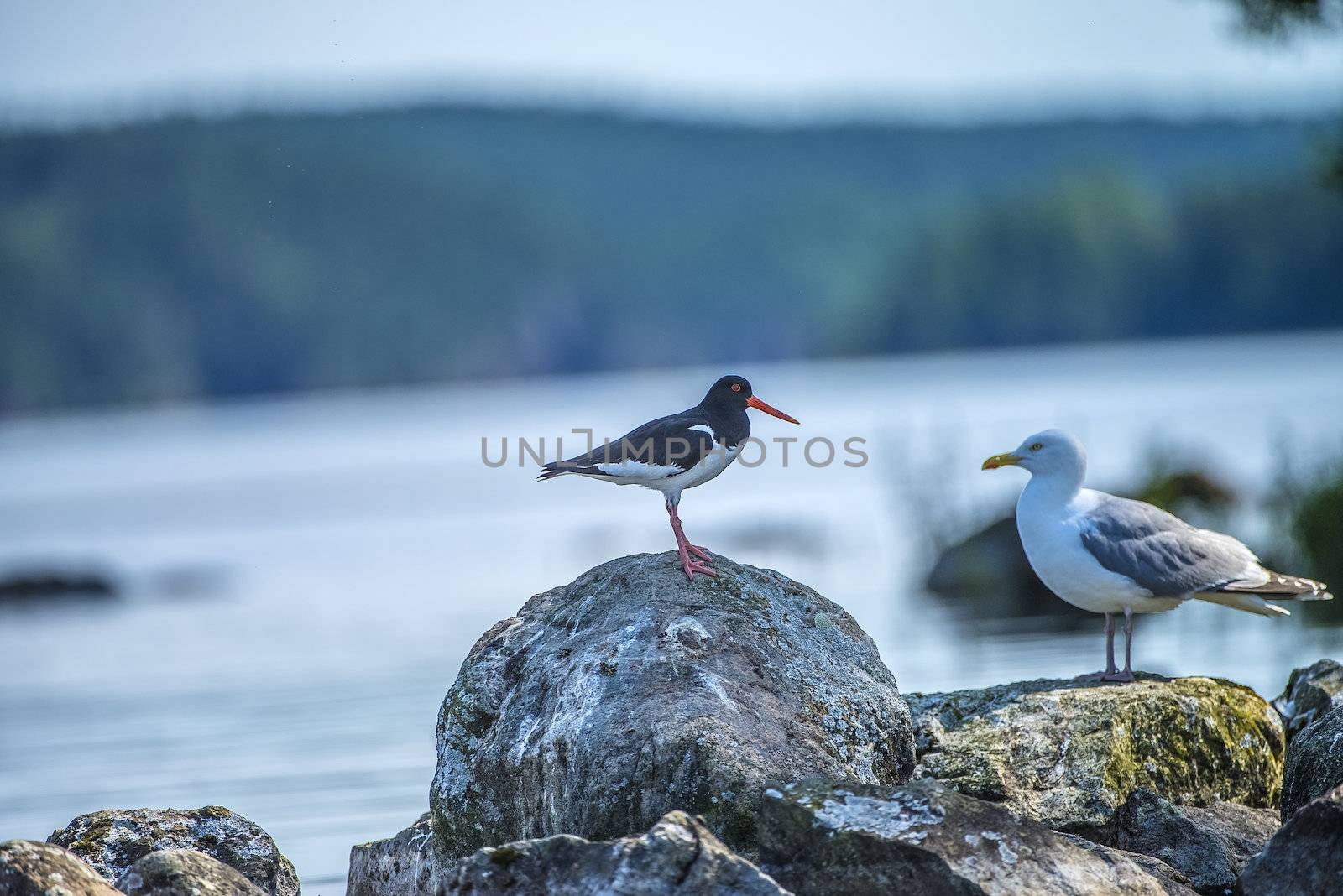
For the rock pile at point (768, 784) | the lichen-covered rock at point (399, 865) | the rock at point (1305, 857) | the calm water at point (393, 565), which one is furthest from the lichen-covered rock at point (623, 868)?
the calm water at point (393, 565)

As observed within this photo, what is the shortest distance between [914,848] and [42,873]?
3.61 m

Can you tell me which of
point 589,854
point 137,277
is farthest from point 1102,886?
point 137,277

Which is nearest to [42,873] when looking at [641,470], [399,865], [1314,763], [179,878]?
[179,878]

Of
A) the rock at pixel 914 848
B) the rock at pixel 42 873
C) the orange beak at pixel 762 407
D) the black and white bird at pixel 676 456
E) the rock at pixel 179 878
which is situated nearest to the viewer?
the rock at pixel 914 848

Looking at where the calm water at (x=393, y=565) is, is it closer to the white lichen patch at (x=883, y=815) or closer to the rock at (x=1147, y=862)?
the white lichen patch at (x=883, y=815)

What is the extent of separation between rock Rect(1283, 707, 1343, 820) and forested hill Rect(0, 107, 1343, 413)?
7052cm

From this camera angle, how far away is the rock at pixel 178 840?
7949 millimetres

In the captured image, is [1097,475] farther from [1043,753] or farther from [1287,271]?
[1287,271]

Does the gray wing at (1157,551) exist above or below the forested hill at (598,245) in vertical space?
below

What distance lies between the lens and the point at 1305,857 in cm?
620

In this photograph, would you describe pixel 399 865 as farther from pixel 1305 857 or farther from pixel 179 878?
pixel 1305 857

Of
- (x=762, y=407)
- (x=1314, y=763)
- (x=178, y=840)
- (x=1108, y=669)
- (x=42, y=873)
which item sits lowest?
(x=178, y=840)

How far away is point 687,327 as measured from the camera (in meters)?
118

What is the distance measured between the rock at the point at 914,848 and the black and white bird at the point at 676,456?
1.61 meters
